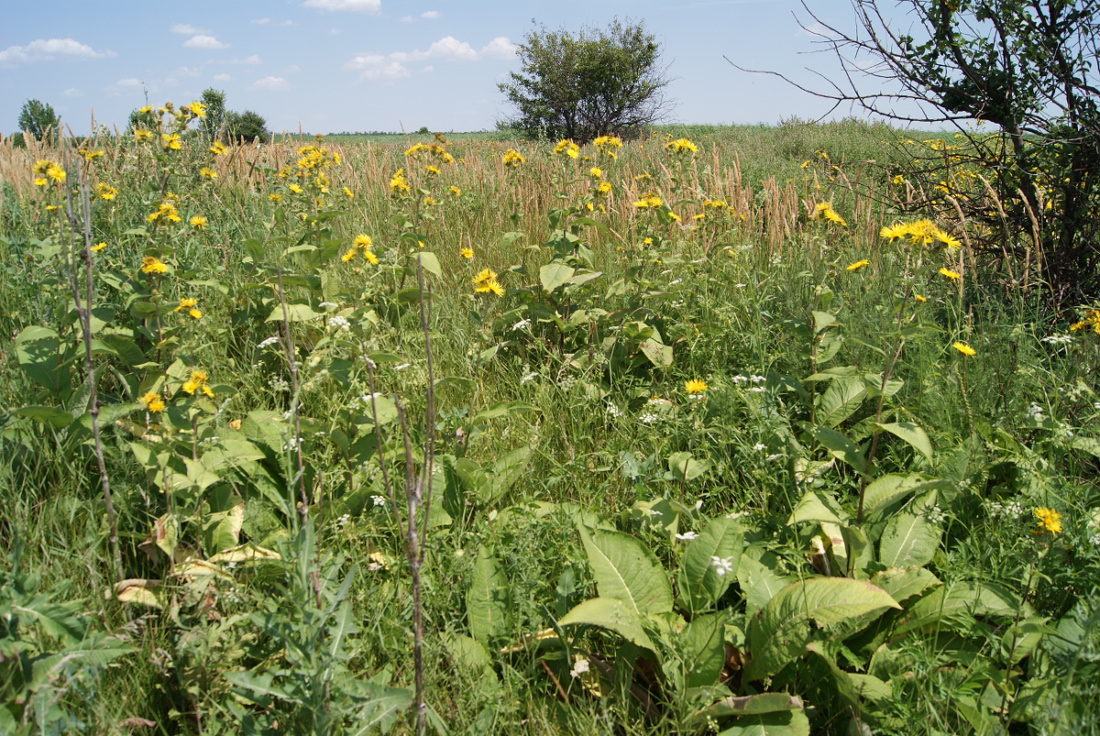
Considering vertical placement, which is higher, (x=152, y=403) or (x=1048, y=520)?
(x=152, y=403)

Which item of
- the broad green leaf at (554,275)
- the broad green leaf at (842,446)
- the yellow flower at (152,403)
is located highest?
the broad green leaf at (554,275)

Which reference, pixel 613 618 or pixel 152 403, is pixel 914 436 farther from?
pixel 152 403

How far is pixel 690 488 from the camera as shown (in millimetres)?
2039

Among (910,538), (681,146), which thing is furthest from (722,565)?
(681,146)

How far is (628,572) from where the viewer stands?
5.23 feet

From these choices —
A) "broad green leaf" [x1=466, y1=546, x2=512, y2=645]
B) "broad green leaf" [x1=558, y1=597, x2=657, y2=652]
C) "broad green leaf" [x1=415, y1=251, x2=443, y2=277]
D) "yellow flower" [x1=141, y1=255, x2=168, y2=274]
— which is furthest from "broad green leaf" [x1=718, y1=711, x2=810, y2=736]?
"yellow flower" [x1=141, y1=255, x2=168, y2=274]

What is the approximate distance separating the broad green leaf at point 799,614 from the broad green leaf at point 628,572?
22 cm

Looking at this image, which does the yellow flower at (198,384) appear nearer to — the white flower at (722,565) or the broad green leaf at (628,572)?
the broad green leaf at (628,572)

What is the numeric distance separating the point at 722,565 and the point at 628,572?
0.73 ft

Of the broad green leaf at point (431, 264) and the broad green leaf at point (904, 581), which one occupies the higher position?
the broad green leaf at point (431, 264)

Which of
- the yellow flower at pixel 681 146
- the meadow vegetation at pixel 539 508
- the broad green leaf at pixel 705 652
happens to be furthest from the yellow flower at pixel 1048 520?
the yellow flower at pixel 681 146

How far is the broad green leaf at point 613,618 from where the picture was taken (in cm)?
139

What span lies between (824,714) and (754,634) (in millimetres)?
214

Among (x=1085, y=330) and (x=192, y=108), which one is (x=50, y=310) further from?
(x=1085, y=330)
